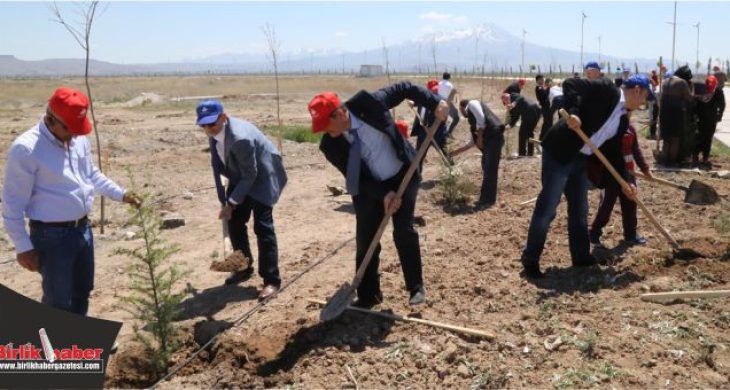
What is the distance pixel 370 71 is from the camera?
73875 millimetres

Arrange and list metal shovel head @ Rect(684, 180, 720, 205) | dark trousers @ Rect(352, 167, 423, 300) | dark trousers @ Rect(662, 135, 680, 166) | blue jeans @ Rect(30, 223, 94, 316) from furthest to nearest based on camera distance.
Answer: dark trousers @ Rect(662, 135, 680, 166) < metal shovel head @ Rect(684, 180, 720, 205) < dark trousers @ Rect(352, 167, 423, 300) < blue jeans @ Rect(30, 223, 94, 316)

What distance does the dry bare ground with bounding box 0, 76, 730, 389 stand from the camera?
3.36m

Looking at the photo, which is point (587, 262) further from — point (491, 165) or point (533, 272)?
point (491, 165)

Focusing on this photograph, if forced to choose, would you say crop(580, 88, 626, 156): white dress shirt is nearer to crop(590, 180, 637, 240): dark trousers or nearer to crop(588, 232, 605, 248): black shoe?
crop(590, 180, 637, 240): dark trousers

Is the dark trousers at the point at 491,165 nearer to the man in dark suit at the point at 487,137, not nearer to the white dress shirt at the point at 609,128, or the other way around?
the man in dark suit at the point at 487,137

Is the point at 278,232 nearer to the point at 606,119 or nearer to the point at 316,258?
the point at 316,258

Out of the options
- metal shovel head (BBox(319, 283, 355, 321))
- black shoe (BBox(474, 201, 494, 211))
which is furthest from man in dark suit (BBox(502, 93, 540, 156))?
metal shovel head (BBox(319, 283, 355, 321))

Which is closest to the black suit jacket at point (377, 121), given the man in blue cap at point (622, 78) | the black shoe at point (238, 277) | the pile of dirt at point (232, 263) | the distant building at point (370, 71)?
the pile of dirt at point (232, 263)

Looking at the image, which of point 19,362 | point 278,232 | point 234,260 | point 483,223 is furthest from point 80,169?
point 483,223

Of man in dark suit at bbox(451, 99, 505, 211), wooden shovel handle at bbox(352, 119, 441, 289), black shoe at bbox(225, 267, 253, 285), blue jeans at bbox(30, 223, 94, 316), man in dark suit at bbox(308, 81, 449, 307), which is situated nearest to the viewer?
blue jeans at bbox(30, 223, 94, 316)

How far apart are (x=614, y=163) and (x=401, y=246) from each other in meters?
2.03

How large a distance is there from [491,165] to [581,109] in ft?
9.03

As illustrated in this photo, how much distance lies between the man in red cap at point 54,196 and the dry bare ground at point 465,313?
609 mm

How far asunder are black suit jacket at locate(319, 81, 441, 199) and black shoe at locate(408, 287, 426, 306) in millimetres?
806
